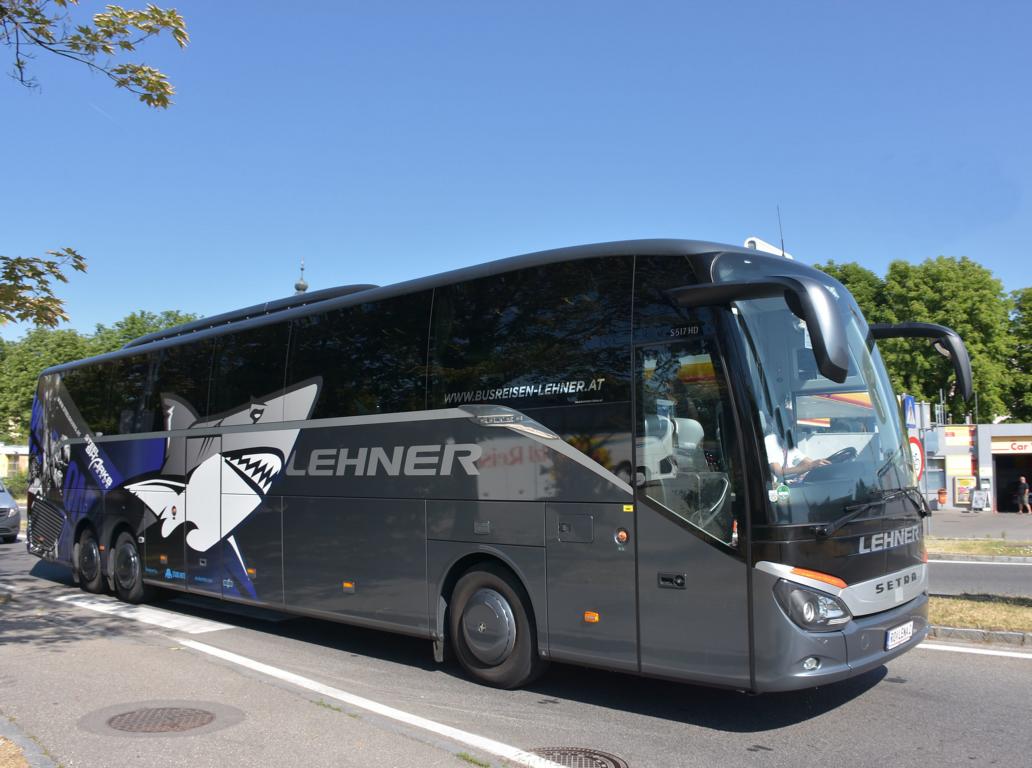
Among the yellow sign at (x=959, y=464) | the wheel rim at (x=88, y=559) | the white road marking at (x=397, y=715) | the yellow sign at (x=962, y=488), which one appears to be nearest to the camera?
the white road marking at (x=397, y=715)

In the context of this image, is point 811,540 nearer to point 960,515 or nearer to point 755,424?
point 755,424

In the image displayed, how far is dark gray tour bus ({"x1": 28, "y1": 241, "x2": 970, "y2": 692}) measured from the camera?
589 centimetres

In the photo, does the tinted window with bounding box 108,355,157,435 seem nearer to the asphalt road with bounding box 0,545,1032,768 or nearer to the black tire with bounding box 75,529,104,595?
the black tire with bounding box 75,529,104,595

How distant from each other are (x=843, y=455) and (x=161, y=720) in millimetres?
5296

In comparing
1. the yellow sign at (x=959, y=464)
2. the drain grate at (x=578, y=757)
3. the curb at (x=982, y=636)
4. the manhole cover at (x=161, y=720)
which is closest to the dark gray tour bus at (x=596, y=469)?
the drain grate at (x=578, y=757)

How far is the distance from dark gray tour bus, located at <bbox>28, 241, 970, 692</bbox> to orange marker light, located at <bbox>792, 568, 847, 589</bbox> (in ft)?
0.06

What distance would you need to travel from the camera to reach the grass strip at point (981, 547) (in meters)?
19.4

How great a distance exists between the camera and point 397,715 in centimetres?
656

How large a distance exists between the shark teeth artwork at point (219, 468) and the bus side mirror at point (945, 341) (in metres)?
5.80

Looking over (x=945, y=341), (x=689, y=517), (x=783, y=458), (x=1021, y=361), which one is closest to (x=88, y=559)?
(x=689, y=517)

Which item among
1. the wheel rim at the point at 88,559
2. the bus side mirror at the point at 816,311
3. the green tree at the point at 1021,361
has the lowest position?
the wheel rim at the point at 88,559

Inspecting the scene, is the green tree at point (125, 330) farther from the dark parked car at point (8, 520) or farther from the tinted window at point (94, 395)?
the tinted window at point (94, 395)

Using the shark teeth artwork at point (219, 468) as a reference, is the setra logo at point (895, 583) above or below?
below

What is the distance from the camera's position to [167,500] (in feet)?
39.2
